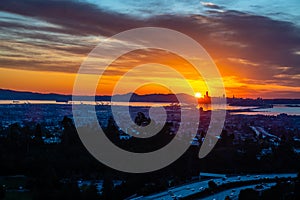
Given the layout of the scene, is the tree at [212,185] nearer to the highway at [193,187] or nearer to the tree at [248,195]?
the highway at [193,187]

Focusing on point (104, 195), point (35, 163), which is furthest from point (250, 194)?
point (35, 163)

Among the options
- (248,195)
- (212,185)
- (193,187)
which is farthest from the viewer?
(193,187)

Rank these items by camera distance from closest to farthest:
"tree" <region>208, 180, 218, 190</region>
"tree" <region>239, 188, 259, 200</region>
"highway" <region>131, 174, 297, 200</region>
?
"tree" <region>239, 188, 259, 200</region> → "highway" <region>131, 174, 297, 200</region> → "tree" <region>208, 180, 218, 190</region>

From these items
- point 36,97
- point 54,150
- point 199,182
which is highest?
point 36,97

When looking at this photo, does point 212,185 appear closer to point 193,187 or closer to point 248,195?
point 193,187

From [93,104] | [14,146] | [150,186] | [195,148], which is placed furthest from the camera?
[93,104]

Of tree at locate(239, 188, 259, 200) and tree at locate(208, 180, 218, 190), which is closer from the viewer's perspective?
tree at locate(239, 188, 259, 200)

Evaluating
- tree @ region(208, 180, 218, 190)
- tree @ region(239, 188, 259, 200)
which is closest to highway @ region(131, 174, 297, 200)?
tree @ region(208, 180, 218, 190)

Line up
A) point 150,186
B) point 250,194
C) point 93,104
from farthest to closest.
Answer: point 93,104 < point 150,186 < point 250,194

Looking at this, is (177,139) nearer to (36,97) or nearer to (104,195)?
(104,195)

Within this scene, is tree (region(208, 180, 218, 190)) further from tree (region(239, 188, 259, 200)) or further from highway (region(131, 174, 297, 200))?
tree (region(239, 188, 259, 200))

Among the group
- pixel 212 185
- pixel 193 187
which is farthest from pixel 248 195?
pixel 193 187

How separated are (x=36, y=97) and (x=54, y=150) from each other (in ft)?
123

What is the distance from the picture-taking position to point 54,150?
13391mm
